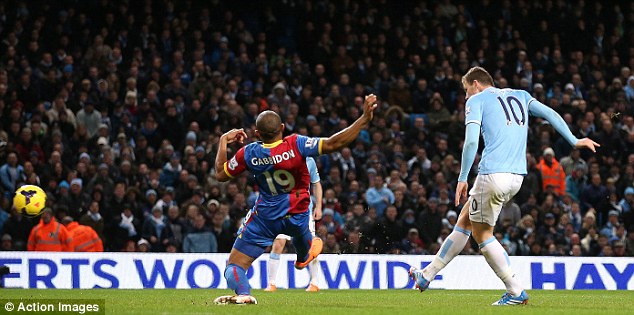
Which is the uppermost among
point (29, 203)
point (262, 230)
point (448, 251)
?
point (29, 203)

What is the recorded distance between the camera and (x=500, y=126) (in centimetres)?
1093

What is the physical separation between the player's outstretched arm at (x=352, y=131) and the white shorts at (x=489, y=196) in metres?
1.77

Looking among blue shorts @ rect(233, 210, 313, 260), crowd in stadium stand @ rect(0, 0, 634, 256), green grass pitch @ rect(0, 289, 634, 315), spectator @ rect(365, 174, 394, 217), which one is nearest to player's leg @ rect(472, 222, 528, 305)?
green grass pitch @ rect(0, 289, 634, 315)

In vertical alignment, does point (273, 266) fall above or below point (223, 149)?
below

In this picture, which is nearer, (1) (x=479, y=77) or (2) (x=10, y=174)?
(1) (x=479, y=77)

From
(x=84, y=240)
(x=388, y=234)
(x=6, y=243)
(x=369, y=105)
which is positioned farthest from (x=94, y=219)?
(x=369, y=105)

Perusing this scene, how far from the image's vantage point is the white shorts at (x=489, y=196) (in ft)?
35.6

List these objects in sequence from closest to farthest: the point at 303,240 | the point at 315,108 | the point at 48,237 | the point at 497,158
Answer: the point at 303,240 → the point at 497,158 → the point at 48,237 → the point at 315,108

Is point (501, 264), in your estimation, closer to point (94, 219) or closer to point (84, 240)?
point (84, 240)

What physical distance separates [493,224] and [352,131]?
2.12 metres

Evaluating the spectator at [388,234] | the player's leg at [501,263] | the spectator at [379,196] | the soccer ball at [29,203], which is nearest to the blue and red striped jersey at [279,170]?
the player's leg at [501,263]

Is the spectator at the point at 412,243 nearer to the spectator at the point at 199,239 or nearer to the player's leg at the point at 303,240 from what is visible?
the spectator at the point at 199,239

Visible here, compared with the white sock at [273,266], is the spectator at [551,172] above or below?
above

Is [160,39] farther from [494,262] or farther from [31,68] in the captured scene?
[494,262]
